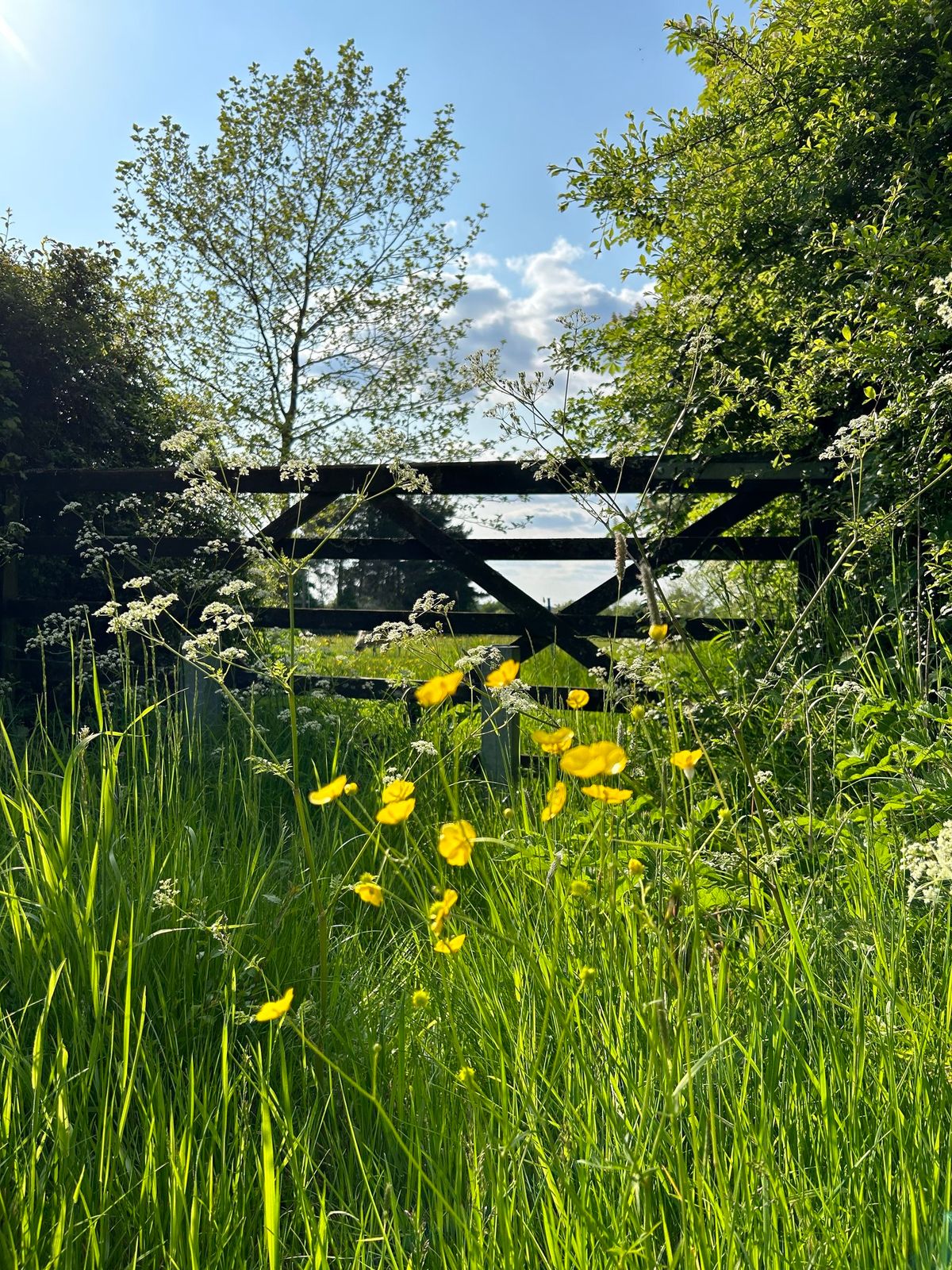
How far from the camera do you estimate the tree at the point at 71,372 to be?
629 centimetres

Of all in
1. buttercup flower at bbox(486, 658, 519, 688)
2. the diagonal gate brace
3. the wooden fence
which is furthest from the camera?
the diagonal gate brace

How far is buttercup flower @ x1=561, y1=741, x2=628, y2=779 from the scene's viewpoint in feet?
3.36

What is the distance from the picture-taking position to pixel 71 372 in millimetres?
6504

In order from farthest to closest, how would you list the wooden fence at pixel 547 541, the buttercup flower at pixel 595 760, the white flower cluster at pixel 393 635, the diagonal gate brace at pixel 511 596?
1. the diagonal gate brace at pixel 511 596
2. the wooden fence at pixel 547 541
3. the white flower cluster at pixel 393 635
4. the buttercup flower at pixel 595 760

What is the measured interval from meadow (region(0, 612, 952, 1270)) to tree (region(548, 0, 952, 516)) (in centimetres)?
164

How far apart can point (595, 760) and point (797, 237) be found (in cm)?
462

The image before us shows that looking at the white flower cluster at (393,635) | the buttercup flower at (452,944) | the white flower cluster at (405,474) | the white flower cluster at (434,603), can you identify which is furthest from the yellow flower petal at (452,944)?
the white flower cluster at (434,603)

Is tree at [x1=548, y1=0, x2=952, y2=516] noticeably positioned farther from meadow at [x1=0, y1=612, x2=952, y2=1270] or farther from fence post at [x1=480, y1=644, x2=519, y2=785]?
meadow at [x1=0, y1=612, x2=952, y2=1270]

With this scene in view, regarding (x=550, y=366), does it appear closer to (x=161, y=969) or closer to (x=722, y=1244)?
(x=161, y=969)

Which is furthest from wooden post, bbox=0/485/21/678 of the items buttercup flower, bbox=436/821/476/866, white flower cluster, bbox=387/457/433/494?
buttercup flower, bbox=436/821/476/866

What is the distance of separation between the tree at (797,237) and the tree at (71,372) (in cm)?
365

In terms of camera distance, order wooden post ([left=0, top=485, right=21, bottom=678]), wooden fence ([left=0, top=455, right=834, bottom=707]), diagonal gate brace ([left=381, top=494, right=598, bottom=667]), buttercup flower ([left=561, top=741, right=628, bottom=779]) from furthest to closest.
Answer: wooden post ([left=0, top=485, right=21, bottom=678]), diagonal gate brace ([left=381, top=494, right=598, bottom=667]), wooden fence ([left=0, top=455, right=834, bottom=707]), buttercup flower ([left=561, top=741, right=628, bottom=779])

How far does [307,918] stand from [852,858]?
57.7 inches

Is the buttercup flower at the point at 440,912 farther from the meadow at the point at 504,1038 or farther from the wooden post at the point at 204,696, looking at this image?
the wooden post at the point at 204,696
